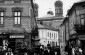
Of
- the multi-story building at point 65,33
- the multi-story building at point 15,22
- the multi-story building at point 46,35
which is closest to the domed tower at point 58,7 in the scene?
the multi-story building at point 46,35

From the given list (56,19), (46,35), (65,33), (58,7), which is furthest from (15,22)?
(56,19)

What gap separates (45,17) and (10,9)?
2904 inches

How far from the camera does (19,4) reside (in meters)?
30.6

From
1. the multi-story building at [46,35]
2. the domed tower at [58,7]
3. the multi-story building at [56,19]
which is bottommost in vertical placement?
the multi-story building at [46,35]

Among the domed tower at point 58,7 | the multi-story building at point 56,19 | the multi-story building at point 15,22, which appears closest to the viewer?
the multi-story building at point 15,22

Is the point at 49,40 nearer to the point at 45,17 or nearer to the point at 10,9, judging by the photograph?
the point at 45,17

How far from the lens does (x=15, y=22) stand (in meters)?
30.6

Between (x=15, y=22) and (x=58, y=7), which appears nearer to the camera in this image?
(x=15, y=22)

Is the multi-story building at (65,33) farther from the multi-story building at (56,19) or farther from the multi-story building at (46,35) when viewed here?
the multi-story building at (56,19)

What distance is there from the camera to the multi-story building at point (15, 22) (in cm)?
3009

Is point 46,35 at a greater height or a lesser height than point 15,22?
lesser

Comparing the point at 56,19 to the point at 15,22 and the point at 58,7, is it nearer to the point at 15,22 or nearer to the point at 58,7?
the point at 58,7

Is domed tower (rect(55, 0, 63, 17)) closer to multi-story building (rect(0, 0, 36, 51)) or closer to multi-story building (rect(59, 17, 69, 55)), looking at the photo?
multi-story building (rect(59, 17, 69, 55))

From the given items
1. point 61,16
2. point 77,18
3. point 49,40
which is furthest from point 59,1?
point 77,18
